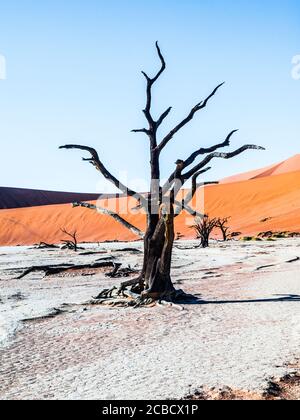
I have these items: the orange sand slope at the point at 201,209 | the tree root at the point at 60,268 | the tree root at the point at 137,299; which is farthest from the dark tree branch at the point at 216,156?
the orange sand slope at the point at 201,209

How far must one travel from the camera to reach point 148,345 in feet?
20.2

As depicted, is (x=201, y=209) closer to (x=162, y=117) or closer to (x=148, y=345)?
(x=162, y=117)

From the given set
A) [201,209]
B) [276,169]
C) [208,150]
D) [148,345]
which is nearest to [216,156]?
[208,150]

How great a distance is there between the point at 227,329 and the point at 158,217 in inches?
140

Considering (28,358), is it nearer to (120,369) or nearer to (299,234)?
(120,369)

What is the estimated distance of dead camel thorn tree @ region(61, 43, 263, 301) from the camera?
9555 millimetres

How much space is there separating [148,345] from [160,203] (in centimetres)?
405

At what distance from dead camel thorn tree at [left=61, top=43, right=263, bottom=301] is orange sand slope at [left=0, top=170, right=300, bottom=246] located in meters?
34.6

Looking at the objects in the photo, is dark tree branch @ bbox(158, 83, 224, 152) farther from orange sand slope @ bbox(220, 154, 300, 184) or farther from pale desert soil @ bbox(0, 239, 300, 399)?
orange sand slope @ bbox(220, 154, 300, 184)

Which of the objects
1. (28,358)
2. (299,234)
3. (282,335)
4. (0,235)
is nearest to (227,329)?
(282,335)

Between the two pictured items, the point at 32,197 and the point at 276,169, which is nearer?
the point at 32,197

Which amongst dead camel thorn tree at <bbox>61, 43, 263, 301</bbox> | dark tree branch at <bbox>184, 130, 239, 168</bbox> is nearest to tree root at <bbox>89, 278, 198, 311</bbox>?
dead camel thorn tree at <bbox>61, 43, 263, 301</bbox>

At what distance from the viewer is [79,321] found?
25.7ft

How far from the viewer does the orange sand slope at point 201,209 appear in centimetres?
5091
